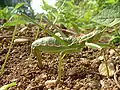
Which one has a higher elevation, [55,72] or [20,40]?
[20,40]

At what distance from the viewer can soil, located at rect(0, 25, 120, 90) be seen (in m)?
0.81

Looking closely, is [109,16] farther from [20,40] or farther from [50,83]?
[20,40]

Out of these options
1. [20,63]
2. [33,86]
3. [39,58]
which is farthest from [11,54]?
[33,86]

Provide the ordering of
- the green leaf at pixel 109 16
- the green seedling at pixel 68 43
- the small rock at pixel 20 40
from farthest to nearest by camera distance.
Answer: the small rock at pixel 20 40, the green seedling at pixel 68 43, the green leaf at pixel 109 16

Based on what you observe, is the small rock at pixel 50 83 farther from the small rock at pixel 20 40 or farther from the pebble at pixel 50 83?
the small rock at pixel 20 40

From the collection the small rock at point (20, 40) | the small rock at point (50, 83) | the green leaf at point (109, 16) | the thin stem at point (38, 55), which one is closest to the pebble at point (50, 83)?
the small rock at point (50, 83)

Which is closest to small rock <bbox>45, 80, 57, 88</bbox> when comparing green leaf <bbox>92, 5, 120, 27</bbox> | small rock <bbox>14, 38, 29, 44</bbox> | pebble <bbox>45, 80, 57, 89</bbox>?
pebble <bbox>45, 80, 57, 89</bbox>

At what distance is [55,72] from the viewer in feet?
2.99

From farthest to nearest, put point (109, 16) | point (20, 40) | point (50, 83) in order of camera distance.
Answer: point (20, 40), point (50, 83), point (109, 16)

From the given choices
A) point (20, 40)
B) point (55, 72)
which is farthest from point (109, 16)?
point (20, 40)

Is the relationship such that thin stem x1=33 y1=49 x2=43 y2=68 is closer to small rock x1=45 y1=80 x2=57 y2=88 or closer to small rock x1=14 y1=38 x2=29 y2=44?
small rock x1=45 y1=80 x2=57 y2=88

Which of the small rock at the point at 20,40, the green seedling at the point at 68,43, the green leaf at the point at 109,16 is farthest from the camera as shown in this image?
the small rock at the point at 20,40

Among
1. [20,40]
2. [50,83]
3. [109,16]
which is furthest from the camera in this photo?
[20,40]

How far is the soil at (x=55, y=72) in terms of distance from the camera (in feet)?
2.65
